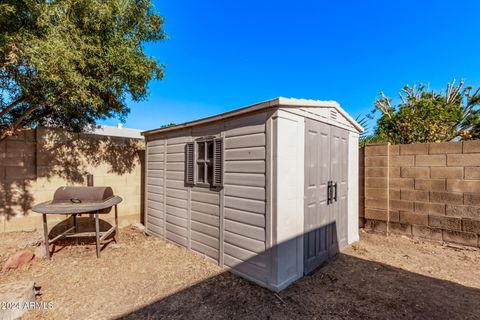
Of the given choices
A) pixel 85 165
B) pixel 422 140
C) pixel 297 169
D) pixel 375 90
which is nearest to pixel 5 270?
pixel 85 165

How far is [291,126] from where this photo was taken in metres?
2.59

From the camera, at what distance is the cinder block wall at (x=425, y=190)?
3473 millimetres

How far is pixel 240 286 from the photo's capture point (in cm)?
260

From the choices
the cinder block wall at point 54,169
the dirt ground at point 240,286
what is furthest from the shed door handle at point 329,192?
the cinder block wall at point 54,169

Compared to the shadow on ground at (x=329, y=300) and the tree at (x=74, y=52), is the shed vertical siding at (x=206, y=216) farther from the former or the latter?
the tree at (x=74, y=52)

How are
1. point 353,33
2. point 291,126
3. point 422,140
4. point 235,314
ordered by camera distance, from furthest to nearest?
point 353,33 → point 422,140 → point 291,126 → point 235,314

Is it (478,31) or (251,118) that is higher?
(478,31)

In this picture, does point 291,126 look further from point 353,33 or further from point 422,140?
point 353,33

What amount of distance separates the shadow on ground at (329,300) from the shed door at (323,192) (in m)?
0.41

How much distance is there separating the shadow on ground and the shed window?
1.34 meters

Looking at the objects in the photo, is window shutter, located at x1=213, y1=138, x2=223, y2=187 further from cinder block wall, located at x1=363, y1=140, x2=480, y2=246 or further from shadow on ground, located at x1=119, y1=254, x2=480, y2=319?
cinder block wall, located at x1=363, y1=140, x2=480, y2=246

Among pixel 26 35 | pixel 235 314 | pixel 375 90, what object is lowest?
pixel 235 314

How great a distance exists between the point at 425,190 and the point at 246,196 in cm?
346

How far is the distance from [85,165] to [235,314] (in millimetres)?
4112
